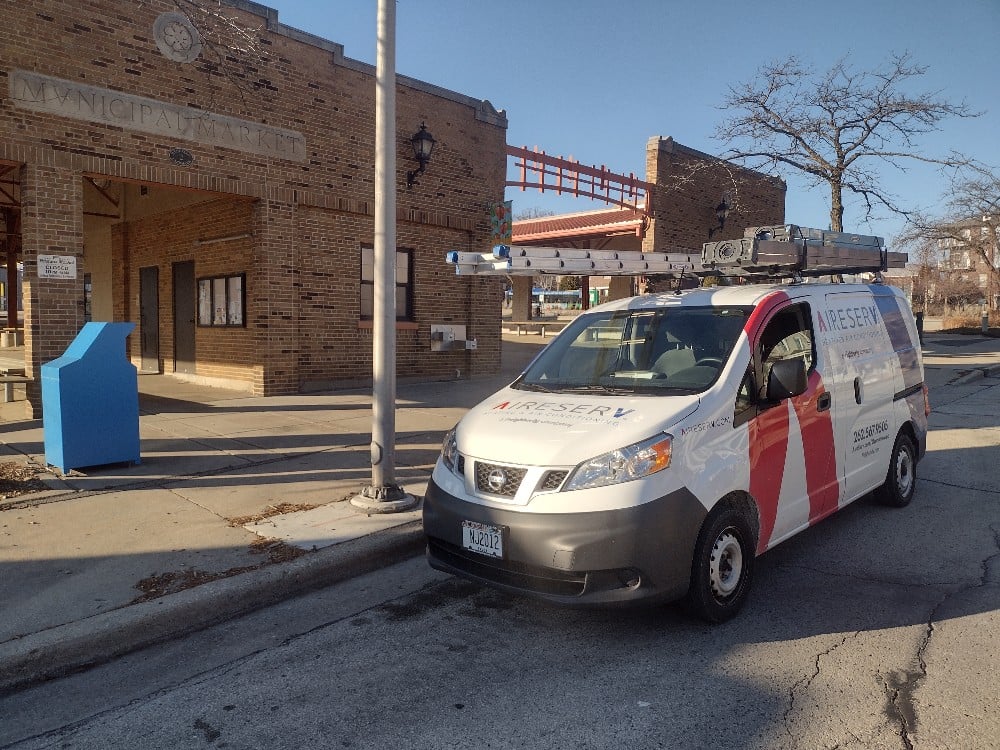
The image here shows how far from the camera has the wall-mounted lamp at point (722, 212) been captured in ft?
68.4

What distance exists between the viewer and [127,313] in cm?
1605

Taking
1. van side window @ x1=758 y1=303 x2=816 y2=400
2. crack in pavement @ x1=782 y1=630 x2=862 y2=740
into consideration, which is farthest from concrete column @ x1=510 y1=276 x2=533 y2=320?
crack in pavement @ x1=782 y1=630 x2=862 y2=740

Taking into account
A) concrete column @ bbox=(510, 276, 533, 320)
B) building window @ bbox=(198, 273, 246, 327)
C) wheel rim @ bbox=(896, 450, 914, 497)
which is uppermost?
concrete column @ bbox=(510, 276, 533, 320)

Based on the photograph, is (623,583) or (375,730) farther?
(623,583)

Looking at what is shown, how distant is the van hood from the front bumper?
12.3 inches

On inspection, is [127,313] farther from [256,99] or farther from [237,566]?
[237,566]

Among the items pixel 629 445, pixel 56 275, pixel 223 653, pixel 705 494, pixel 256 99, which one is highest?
pixel 256 99

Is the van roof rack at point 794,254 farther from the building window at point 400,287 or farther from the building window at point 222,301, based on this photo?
the building window at point 222,301

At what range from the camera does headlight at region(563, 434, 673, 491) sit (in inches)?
149

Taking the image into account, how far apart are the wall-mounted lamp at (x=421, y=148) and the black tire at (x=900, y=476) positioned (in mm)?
9259

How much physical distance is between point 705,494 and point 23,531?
4803 millimetres

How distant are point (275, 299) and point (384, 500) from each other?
6.70 meters

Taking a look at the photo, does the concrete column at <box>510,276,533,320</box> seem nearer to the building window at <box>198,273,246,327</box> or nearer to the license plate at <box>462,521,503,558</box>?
the building window at <box>198,273,246,327</box>

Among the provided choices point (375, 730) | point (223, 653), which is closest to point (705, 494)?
point (375, 730)
